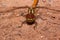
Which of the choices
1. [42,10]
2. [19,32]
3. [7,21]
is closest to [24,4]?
[42,10]

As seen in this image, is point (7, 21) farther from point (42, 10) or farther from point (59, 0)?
point (59, 0)

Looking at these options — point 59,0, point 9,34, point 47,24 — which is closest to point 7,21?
point 9,34

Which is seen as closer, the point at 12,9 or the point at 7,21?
the point at 7,21

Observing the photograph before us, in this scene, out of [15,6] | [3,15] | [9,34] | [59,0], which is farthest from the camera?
[59,0]

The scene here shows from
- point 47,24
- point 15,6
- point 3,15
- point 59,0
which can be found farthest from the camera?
point 59,0

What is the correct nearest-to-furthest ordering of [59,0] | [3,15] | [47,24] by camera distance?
[47,24], [3,15], [59,0]

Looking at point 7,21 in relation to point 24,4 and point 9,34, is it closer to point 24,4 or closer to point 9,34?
point 9,34
